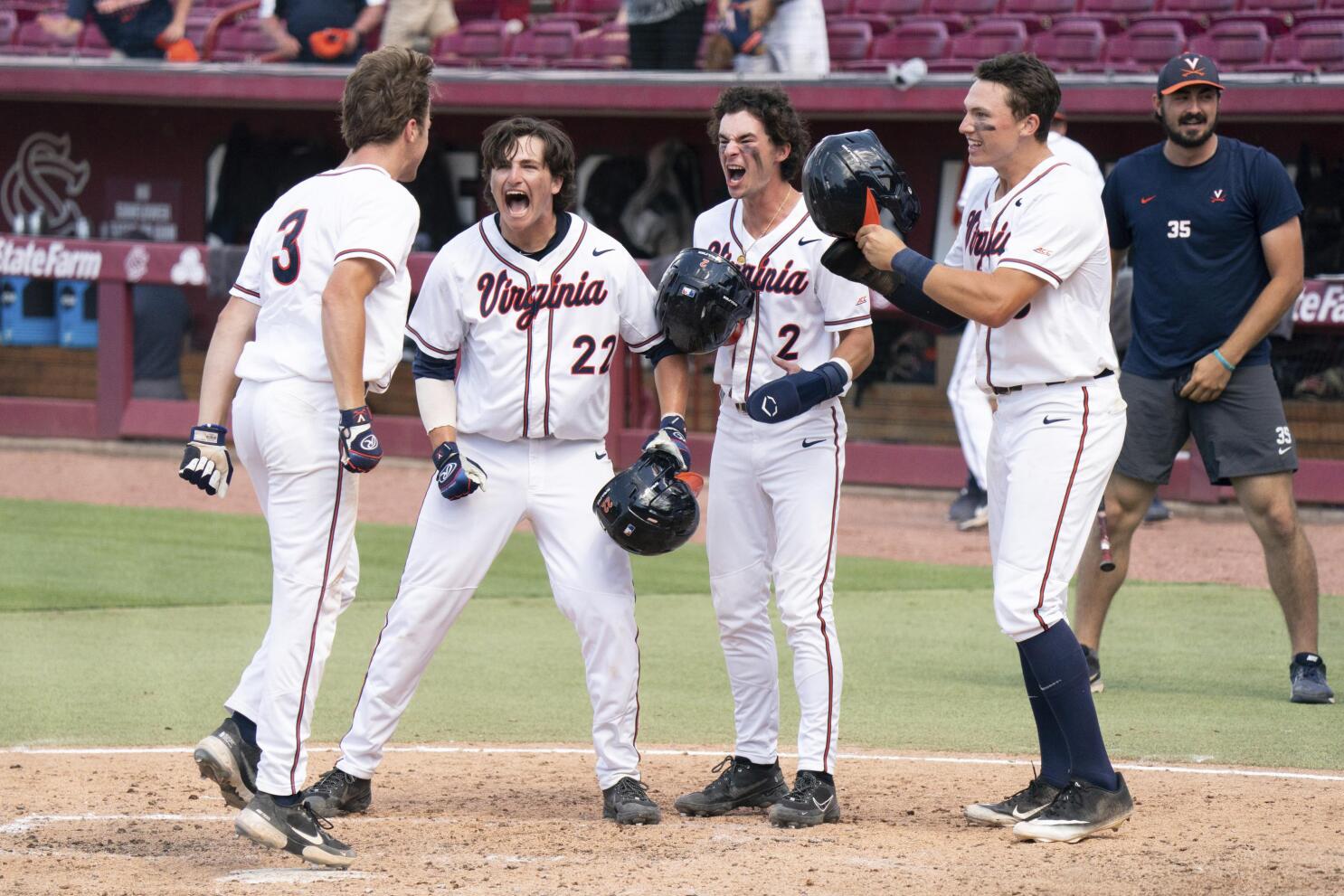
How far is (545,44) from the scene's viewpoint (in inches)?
558

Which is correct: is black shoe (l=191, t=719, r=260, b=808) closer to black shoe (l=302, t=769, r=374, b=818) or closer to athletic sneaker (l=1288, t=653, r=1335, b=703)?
black shoe (l=302, t=769, r=374, b=818)

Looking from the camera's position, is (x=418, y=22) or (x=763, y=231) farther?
(x=418, y=22)

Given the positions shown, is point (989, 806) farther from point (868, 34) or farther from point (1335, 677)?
point (868, 34)

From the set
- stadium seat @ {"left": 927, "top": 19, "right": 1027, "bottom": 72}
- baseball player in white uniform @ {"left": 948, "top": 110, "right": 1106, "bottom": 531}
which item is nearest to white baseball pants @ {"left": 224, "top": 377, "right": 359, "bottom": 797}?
baseball player in white uniform @ {"left": 948, "top": 110, "right": 1106, "bottom": 531}

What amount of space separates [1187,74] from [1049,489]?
2.20m

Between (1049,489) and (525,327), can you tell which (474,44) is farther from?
(1049,489)

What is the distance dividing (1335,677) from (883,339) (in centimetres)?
556

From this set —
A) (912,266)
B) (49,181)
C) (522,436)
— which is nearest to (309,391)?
(522,436)

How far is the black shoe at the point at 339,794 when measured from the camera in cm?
467

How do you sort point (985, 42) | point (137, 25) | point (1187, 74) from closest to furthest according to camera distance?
1. point (1187, 74)
2. point (985, 42)
3. point (137, 25)

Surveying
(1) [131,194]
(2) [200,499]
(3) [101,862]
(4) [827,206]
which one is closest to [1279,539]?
(4) [827,206]

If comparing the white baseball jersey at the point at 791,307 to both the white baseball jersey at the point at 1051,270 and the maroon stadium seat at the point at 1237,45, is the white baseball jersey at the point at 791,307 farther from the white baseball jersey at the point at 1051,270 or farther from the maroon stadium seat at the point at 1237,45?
A: the maroon stadium seat at the point at 1237,45

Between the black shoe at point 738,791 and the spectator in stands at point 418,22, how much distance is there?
959cm

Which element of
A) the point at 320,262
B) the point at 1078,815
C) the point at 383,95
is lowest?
the point at 1078,815
